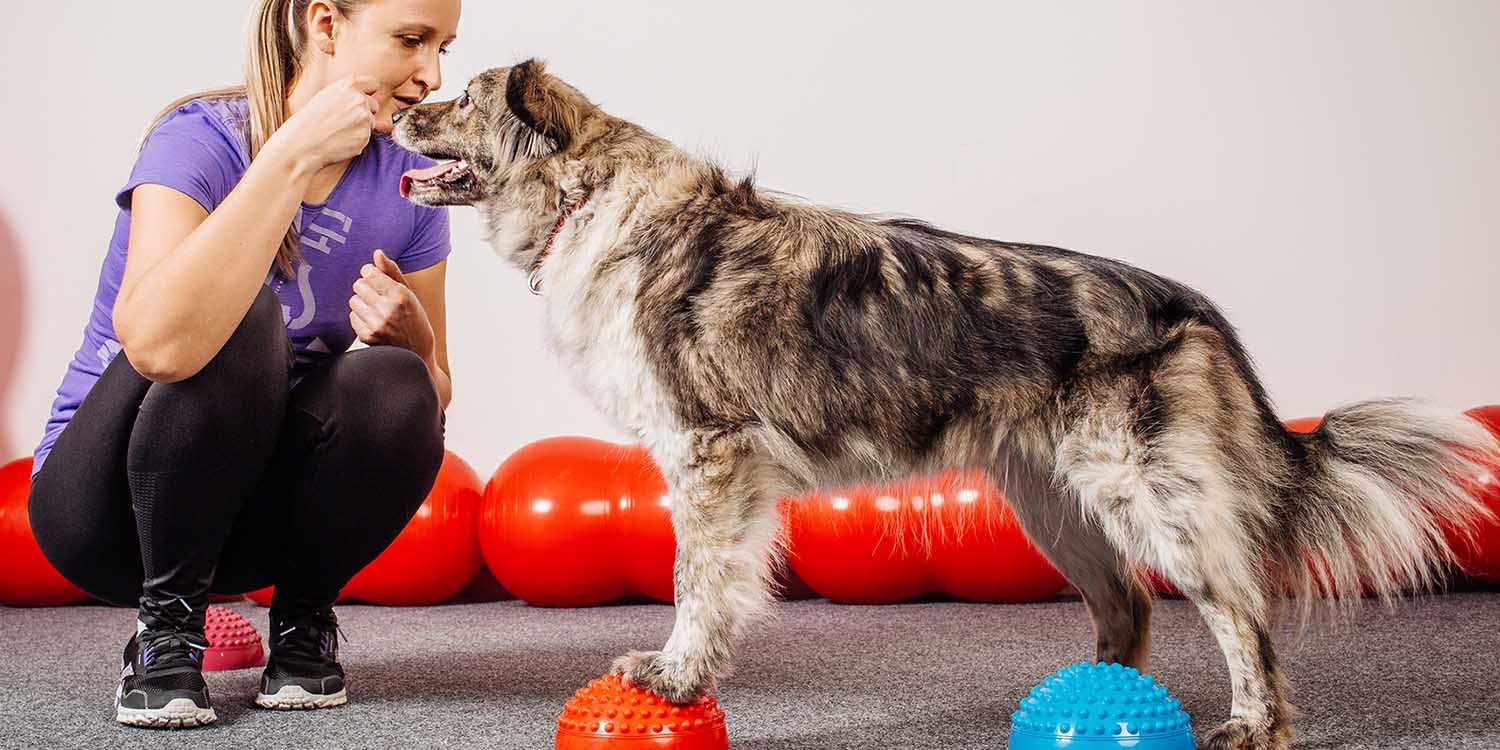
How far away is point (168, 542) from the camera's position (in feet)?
7.18

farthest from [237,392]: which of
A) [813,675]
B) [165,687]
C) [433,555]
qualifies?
[433,555]

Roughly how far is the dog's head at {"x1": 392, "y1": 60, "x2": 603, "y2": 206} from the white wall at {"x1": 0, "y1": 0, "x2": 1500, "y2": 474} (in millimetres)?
2015

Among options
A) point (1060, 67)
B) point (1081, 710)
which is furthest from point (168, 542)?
point (1060, 67)

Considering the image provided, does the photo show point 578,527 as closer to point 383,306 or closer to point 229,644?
point 229,644

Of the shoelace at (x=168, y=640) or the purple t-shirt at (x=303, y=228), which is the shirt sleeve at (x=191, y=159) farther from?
the shoelace at (x=168, y=640)

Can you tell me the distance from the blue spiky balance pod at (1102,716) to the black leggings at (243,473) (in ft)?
4.18

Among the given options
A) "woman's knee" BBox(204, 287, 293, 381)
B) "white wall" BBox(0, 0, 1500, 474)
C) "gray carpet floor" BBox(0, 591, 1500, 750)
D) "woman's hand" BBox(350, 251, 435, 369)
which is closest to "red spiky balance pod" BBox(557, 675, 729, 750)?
"gray carpet floor" BBox(0, 591, 1500, 750)

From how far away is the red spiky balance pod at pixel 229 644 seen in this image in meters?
2.87

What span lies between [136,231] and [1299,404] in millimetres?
3778

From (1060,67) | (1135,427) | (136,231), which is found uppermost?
(1060,67)

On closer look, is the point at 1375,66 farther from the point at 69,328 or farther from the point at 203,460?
the point at 69,328

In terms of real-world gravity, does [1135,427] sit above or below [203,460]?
above

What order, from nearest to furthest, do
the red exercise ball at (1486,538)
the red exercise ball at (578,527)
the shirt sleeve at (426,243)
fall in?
the shirt sleeve at (426,243)
the red exercise ball at (1486,538)
the red exercise ball at (578,527)

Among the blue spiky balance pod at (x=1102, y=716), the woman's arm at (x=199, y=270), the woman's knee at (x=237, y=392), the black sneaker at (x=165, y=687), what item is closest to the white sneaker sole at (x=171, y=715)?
the black sneaker at (x=165, y=687)
